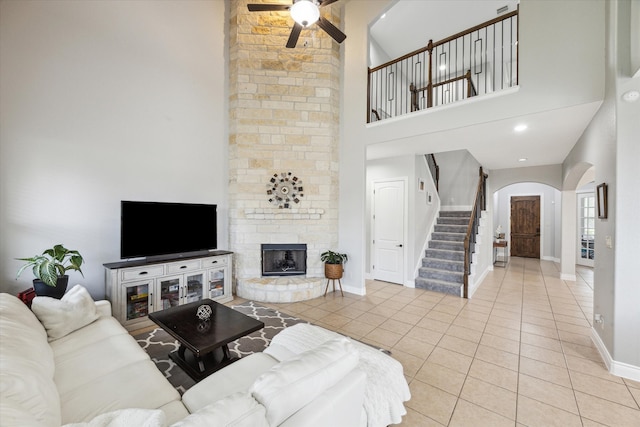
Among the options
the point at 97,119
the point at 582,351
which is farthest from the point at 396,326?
the point at 97,119

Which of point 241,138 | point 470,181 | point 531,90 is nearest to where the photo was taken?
point 531,90

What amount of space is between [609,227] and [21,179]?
6.14 meters

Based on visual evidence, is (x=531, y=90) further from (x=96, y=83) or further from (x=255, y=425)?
(x=96, y=83)

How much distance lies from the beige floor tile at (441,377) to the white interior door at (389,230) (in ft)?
9.41

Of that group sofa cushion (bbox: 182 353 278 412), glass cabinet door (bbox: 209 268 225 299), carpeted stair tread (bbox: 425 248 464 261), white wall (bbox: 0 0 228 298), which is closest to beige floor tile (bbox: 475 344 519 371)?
sofa cushion (bbox: 182 353 278 412)

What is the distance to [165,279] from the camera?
3.55 m

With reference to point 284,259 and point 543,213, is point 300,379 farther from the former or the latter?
point 543,213

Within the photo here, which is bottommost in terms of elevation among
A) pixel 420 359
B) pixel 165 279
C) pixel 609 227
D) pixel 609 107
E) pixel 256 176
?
pixel 420 359

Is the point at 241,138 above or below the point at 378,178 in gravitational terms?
above

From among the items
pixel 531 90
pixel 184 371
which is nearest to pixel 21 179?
pixel 184 371

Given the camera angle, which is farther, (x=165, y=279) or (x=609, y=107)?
(x=165, y=279)

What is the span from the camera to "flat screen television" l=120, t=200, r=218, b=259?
335 centimetres

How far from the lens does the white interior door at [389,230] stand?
211 inches

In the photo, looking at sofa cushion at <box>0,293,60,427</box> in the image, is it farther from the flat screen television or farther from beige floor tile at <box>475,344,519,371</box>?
beige floor tile at <box>475,344,519,371</box>
